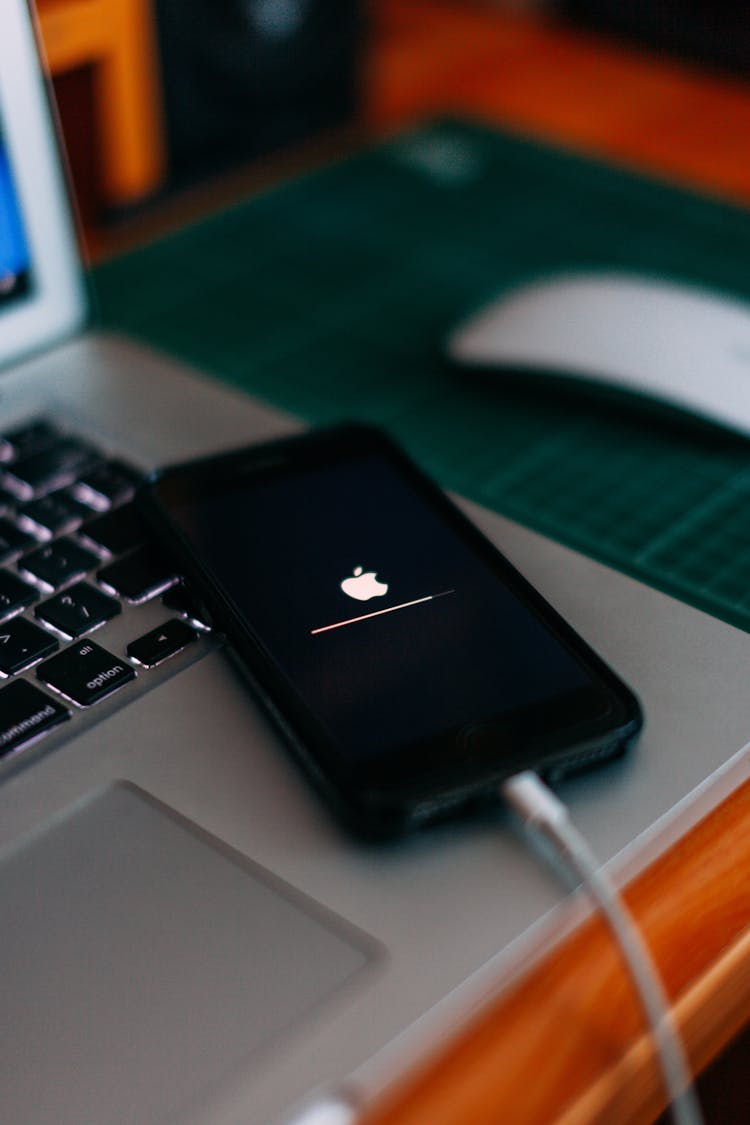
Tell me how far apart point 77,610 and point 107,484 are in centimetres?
7

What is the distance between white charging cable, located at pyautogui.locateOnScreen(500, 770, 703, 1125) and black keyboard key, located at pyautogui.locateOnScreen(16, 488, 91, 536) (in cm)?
20

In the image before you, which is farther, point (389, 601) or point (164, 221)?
point (164, 221)

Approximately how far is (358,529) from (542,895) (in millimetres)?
151

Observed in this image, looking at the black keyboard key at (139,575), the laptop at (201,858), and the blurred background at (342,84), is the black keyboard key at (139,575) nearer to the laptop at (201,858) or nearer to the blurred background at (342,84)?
the laptop at (201,858)

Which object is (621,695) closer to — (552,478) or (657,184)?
(552,478)

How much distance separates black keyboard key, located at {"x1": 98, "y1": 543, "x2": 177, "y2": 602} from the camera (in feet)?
1.30

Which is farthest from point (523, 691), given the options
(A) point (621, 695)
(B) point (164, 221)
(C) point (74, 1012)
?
(B) point (164, 221)

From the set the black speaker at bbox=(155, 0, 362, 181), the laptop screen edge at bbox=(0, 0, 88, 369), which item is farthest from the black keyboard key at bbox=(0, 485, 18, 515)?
the black speaker at bbox=(155, 0, 362, 181)

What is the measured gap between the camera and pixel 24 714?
0.36 m

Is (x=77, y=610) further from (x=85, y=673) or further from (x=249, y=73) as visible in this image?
(x=249, y=73)

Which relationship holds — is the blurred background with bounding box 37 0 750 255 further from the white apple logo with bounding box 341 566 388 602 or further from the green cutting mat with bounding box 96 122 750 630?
the white apple logo with bounding box 341 566 388 602

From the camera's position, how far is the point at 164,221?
0.71m

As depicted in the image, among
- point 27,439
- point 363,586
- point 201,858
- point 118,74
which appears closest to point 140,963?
point 201,858

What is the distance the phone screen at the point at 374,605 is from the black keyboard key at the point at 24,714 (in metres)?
0.07
